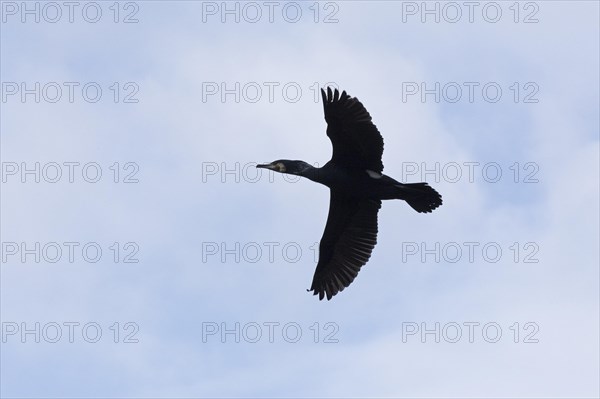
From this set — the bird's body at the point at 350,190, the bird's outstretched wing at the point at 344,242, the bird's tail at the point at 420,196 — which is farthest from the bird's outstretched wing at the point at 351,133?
the bird's outstretched wing at the point at 344,242

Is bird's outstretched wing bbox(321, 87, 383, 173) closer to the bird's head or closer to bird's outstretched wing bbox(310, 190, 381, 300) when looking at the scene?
the bird's head

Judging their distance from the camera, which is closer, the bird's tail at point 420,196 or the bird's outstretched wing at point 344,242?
the bird's tail at point 420,196

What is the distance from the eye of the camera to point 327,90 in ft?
60.8

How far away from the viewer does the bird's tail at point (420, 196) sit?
62.9 feet

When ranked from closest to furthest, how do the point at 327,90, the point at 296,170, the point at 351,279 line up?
the point at 327,90 < the point at 296,170 < the point at 351,279

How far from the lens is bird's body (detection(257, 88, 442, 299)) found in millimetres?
18734

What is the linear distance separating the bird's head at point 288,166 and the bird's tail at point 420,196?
5.43ft

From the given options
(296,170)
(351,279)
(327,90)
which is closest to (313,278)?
(351,279)

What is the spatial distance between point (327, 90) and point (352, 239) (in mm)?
3408

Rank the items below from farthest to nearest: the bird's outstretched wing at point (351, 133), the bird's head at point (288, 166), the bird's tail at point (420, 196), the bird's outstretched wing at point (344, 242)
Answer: the bird's outstretched wing at point (344, 242), the bird's head at point (288, 166), the bird's tail at point (420, 196), the bird's outstretched wing at point (351, 133)

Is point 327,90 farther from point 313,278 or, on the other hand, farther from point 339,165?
point 313,278

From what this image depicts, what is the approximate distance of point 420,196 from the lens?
1927 cm

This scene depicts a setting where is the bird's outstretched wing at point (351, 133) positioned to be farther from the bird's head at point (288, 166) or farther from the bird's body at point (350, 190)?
the bird's head at point (288, 166)

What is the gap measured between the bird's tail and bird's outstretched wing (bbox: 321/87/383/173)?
53 cm
